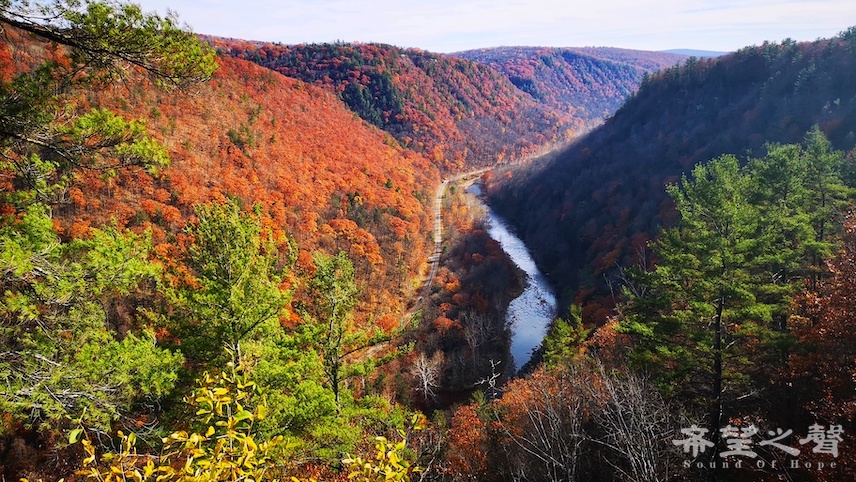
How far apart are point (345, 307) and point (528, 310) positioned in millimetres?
37607

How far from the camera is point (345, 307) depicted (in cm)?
1117

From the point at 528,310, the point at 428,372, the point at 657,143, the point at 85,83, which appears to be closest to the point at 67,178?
the point at 85,83

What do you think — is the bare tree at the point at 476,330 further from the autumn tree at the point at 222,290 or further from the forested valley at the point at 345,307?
the autumn tree at the point at 222,290

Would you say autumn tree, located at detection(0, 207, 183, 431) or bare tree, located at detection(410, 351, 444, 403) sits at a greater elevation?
autumn tree, located at detection(0, 207, 183, 431)

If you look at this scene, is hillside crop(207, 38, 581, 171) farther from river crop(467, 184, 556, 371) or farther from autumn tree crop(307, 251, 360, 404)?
autumn tree crop(307, 251, 360, 404)

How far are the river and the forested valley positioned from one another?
152 centimetres

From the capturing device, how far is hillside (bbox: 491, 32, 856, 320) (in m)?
48.4

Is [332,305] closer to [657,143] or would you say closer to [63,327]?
[63,327]

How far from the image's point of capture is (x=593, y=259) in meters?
49.8

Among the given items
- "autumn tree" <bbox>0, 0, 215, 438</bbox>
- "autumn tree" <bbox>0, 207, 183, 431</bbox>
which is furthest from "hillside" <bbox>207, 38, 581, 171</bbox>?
"autumn tree" <bbox>0, 0, 215, 438</bbox>

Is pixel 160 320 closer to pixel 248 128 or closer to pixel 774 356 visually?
pixel 774 356

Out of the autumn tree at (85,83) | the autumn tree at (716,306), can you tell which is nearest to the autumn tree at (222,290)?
the autumn tree at (85,83)

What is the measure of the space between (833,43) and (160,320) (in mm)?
79773

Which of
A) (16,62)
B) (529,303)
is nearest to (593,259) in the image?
(529,303)
